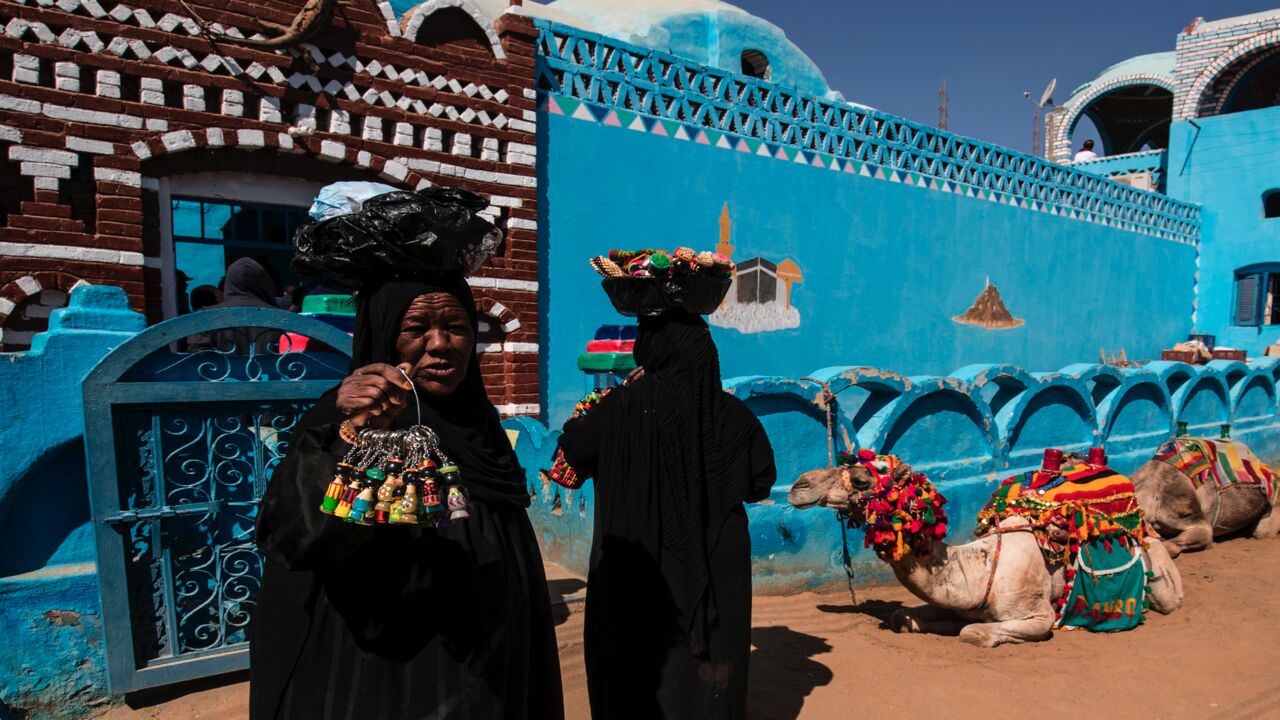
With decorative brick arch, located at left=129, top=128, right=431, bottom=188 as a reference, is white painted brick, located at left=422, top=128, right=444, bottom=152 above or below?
above

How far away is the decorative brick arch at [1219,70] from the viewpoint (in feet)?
53.3

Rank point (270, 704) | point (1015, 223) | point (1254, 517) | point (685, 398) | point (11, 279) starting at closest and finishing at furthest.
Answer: point (270, 704), point (685, 398), point (11, 279), point (1254, 517), point (1015, 223)

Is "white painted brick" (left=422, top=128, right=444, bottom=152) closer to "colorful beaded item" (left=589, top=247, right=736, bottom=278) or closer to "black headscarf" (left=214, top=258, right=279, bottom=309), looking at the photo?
"black headscarf" (left=214, top=258, right=279, bottom=309)

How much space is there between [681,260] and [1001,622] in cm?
366

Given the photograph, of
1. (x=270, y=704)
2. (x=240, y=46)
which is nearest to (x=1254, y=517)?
(x=270, y=704)

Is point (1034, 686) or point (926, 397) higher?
point (926, 397)

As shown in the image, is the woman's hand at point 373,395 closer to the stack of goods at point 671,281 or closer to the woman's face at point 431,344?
the woman's face at point 431,344

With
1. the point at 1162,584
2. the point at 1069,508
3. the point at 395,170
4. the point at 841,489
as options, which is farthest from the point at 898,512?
the point at 395,170

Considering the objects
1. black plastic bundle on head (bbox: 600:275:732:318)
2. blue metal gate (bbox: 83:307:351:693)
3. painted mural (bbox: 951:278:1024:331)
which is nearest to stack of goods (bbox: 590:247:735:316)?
black plastic bundle on head (bbox: 600:275:732:318)

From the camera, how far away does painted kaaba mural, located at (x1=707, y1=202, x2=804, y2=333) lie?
28.9 feet

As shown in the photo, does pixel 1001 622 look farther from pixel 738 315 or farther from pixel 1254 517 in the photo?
pixel 1254 517

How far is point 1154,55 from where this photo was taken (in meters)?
20.9

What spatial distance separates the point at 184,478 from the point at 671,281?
8.69ft

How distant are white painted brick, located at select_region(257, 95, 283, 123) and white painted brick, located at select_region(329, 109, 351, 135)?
394mm
